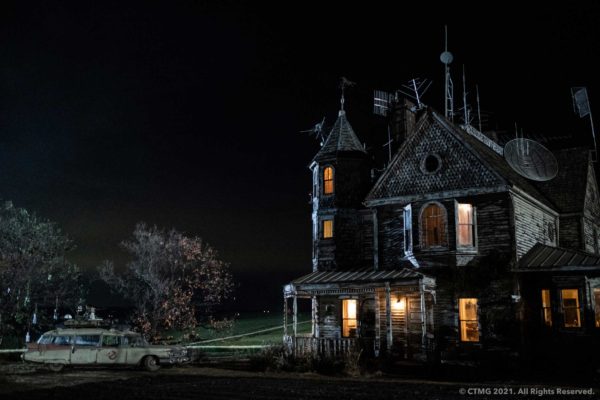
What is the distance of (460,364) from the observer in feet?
72.3

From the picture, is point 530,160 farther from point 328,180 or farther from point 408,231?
point 328,180

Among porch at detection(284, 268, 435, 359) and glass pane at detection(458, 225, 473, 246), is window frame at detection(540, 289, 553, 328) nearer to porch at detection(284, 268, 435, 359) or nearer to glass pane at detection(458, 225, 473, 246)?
glass pane at detection(458, 225, 473, 246)

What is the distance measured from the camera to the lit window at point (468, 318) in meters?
23.0

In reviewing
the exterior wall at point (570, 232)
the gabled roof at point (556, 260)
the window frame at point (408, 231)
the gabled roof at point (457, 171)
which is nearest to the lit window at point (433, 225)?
the window frame at point (408, 231)

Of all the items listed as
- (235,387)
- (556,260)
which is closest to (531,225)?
(556,260)

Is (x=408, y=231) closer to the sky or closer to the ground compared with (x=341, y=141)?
closer to the ground

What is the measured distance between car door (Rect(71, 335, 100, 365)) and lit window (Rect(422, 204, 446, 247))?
14.1 meters

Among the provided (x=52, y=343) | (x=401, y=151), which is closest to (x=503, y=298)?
(x=401, y=151)

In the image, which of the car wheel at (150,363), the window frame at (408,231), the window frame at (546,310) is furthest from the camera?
the window frame at (408,231)

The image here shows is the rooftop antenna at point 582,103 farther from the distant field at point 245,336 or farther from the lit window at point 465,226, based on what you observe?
the distant field at point 245,336

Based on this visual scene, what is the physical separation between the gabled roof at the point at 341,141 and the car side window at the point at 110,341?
534 inches

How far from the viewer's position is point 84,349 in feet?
69.7

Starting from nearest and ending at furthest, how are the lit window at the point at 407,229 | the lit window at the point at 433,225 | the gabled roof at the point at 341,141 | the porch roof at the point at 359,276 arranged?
the porch roof at the point at 359,276
the lit window at the point at 433,225
the lit window at the point at 407,229
the gabled roof at the point at 341,141

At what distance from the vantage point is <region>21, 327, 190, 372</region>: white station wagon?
21.0 m
